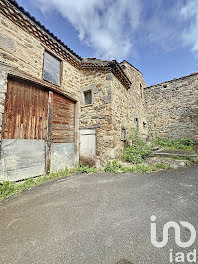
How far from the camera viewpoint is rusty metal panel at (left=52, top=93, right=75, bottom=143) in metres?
5.08

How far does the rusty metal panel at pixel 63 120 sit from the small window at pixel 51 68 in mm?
683

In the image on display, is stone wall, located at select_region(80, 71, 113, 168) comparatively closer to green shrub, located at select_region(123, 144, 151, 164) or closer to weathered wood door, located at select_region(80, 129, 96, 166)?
weathered wood door, located at select_region(80, 129, 96, 166)

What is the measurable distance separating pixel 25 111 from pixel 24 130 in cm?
68

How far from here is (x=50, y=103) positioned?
489 centimetres

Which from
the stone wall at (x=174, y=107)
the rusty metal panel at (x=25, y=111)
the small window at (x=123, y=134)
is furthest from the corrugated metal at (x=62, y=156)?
the stone wall at (x=174, y=107)

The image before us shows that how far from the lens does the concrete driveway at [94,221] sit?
1.43 meters

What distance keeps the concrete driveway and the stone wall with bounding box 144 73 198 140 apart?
811 cm

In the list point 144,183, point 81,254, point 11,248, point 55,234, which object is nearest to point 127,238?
point 81,254

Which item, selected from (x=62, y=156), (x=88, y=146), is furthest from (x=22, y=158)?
(x=88, y=146)

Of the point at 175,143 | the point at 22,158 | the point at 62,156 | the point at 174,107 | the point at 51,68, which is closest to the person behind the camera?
the point at 22,158

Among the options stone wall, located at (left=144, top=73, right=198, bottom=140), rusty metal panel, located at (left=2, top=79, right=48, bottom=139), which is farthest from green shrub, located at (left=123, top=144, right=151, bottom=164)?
stone wall, located at (left=144, top=73, right=198, bottom=140)

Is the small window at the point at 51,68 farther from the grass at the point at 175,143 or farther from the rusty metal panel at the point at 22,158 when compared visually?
the grass at the point at 175,143

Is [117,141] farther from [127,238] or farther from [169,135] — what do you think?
[169,135]

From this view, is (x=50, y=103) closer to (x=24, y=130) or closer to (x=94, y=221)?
(x=24, y=130)
